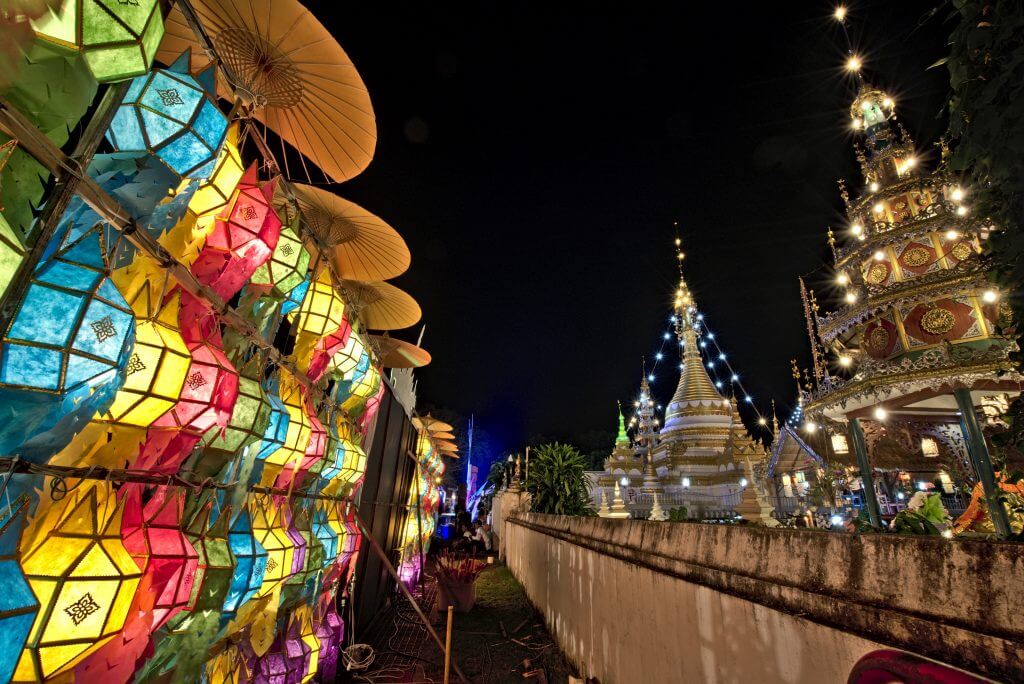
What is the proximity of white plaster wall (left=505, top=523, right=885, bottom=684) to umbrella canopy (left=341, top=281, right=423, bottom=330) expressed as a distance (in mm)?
3966

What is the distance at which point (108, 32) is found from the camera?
151 cm

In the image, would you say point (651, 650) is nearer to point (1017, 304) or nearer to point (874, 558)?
point (874, 558)

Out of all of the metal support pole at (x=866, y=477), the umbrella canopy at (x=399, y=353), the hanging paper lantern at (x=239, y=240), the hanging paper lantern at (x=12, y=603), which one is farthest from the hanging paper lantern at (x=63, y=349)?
the metal support pole at (x=866, y=477)

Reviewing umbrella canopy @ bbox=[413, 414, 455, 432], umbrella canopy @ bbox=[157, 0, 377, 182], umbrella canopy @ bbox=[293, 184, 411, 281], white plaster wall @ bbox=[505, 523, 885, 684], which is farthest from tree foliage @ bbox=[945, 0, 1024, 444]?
umbrella canopy @ bbox=[413, 414, 455, 432]

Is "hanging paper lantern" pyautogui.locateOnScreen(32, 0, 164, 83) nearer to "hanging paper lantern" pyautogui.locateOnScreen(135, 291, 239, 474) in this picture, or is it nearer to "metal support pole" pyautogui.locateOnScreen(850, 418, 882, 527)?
"hanging paper lantern" pyautogui.locateOnScreen(135, 291, 239, 474)

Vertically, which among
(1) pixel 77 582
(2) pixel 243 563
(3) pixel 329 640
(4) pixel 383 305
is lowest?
(3) pixel 329 640

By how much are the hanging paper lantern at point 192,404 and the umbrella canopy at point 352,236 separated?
1794 mm

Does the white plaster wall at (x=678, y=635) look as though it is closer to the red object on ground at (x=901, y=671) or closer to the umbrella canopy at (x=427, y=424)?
the red object on ground at (x=901, y=671)

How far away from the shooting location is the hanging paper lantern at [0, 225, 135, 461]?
1335mm

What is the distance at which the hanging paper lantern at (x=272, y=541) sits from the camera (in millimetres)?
2965

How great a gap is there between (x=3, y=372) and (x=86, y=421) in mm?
336

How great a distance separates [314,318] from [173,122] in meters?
1.97

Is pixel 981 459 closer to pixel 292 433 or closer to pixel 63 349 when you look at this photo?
pixel 292 433

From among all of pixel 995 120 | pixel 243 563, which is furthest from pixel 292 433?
pixel 995 120
